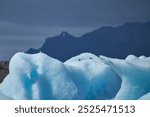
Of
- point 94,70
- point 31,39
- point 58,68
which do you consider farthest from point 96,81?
point 31,39

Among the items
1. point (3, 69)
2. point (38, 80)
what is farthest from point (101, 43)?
point (3, 69)

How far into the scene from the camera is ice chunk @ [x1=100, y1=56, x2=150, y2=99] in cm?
282

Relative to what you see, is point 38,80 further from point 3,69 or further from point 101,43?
point 101,43

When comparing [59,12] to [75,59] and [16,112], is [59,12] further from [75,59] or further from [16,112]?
[16,112]

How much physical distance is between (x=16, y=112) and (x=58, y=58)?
0.49 metres

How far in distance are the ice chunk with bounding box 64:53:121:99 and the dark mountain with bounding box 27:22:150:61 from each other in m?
0.09

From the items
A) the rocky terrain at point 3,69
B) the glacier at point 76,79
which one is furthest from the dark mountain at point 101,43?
the rocky terrain at point 3,69

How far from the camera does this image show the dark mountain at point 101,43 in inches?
117

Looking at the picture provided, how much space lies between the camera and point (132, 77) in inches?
112

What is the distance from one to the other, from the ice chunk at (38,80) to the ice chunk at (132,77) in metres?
0.34

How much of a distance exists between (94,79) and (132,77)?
0.27 metres

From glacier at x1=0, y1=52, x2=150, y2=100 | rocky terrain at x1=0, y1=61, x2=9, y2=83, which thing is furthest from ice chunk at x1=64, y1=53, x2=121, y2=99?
rocky terrain at x1=0, y1=61, x2=9, y2=83

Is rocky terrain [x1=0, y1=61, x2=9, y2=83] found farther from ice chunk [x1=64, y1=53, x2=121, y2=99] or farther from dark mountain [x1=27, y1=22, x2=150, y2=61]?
ice chunk [x1=64, y1=53, x2=121, y2=99]

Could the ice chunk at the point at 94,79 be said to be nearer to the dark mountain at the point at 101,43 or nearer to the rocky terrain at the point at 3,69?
the dark mountain at the point at 101,43
